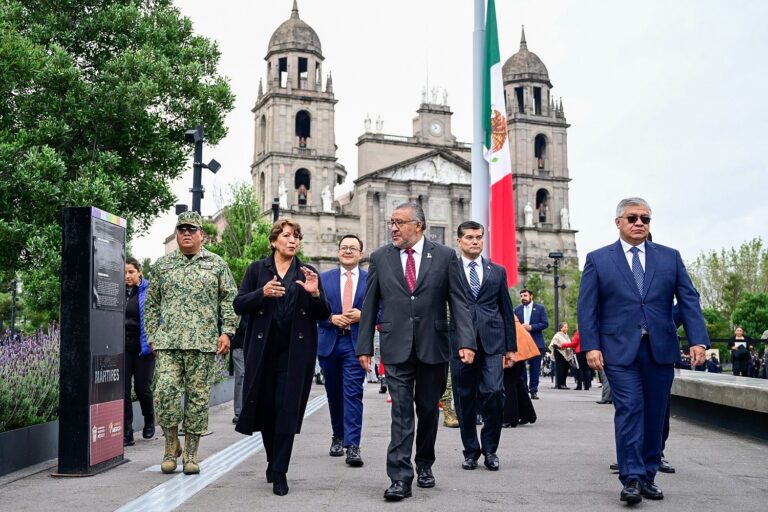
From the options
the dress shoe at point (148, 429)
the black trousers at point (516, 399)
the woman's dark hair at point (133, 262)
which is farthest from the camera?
the black trousers at point (516, 399)

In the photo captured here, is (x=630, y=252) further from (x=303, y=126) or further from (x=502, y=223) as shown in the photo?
(x=303, y=126)

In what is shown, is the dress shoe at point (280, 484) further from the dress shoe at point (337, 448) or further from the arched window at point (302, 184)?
the arched window at point (302, 184)

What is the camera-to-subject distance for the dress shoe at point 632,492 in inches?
239

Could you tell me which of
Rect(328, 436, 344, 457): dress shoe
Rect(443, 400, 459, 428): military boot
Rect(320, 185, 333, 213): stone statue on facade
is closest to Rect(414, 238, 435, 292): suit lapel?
Rect(328, 436, 344, 457): dress shoe

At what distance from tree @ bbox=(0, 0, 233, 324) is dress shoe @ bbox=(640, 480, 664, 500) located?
14405 mm

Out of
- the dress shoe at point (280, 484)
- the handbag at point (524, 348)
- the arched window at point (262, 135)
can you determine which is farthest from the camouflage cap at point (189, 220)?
the arched window at point (262, 135)

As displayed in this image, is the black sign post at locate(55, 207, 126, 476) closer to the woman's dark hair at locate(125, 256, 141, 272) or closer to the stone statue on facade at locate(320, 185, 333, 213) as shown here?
the woman's dark hair at locate(125, 256, 141, 272)

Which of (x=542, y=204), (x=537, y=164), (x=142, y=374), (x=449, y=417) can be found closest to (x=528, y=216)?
(x=542, y=204)

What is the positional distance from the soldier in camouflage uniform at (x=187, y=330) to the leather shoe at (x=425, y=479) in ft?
6.07

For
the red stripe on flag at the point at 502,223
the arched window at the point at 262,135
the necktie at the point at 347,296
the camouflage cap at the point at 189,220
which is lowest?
the necktie at the point at 347,296

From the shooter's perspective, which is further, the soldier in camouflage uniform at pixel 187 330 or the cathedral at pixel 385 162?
the cathedral at pixel 385 162

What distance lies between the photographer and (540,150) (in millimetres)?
79312

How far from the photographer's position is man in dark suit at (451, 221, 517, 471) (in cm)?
797

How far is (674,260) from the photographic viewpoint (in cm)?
679
